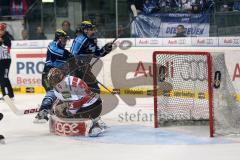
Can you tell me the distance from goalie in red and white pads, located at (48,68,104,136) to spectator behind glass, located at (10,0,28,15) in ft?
20.8

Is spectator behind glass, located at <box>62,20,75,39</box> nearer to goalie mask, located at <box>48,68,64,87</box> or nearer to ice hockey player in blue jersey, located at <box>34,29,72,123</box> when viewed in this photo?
ice hockey player in blue jersey, located at <box>34,29,72,123</box>

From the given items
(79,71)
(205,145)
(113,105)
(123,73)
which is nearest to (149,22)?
(123,73)

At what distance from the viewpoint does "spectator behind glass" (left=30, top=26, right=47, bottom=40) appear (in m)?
Result: 12.4

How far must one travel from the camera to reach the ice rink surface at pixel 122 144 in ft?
20.8

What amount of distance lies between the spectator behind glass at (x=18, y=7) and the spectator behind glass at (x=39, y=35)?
1.09 meters

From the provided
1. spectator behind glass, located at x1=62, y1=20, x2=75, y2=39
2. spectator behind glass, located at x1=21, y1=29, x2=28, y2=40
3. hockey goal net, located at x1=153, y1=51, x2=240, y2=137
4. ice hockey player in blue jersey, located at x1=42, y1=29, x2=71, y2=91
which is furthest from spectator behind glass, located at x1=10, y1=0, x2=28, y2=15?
hockey goal net, located at x1=153, y1=51, x2=240, y2=137

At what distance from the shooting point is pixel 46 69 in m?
8.23

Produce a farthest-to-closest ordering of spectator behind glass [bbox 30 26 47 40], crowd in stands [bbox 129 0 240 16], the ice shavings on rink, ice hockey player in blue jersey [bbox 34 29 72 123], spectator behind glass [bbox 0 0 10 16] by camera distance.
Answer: spectator behind glass [bbox 0 0 10 16] < spectator behind glass [bbox 30 26 47 40] < crowd in stands [bbox 129 0 240 16] < ice hockey player in blue jersey [bbox 34 29 72 123] < the ice shavings on rink

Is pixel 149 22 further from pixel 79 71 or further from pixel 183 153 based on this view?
pixel 183 153

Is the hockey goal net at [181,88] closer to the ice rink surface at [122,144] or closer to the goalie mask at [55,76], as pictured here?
the ice rink surface at [122,144]

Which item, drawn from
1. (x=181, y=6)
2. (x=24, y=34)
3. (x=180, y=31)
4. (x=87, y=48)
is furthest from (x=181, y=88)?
(x=24, y=34)

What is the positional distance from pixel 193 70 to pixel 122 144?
1.60 metres

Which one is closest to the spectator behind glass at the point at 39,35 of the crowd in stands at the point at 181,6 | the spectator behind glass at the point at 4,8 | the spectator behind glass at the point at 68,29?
the spectator behind glass at the point at 68,29

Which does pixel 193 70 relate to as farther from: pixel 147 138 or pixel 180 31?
pixel 180 31
